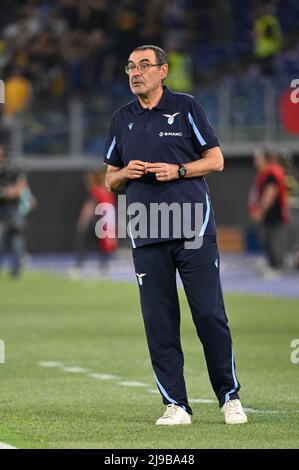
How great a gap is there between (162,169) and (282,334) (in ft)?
25.4

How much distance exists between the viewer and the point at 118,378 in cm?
1236

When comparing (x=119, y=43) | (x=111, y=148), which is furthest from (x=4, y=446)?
(x=119, y=43)

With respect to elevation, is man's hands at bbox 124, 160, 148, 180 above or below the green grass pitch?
above

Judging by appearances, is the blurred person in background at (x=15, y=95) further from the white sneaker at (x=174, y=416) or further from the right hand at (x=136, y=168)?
the white sneaker at (x=174, y=416)

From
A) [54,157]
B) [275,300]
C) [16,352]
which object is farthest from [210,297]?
[54,157]

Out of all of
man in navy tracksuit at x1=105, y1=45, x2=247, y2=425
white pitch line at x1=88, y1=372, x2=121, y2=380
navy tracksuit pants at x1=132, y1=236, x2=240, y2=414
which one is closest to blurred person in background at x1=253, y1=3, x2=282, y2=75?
white pitch line at x1=88, y1=372, x2=121, y2=380

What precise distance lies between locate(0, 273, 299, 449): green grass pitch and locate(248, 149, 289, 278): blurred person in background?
18.0 ft

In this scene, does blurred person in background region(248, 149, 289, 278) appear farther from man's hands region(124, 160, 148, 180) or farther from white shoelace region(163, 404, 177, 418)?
man's hands region(124, 160, 148, 180)

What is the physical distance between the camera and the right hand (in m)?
8.89

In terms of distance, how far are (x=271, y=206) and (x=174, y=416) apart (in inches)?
758

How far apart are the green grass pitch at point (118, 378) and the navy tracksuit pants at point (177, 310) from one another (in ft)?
0.94

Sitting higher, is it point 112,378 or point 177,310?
point 177,310

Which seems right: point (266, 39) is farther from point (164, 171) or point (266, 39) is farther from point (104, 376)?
point (164, 171)
